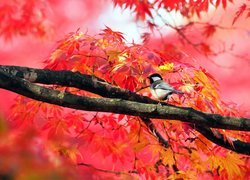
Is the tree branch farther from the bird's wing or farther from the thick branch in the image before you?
the bird's wing

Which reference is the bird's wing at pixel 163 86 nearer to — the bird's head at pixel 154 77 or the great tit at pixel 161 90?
the great tit at pixel 161 90

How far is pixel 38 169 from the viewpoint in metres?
1.03

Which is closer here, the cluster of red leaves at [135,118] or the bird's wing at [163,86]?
the bird's wing at [163,86]

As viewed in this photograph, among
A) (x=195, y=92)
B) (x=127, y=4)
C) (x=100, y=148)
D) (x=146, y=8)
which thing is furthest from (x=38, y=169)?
(x=146, y=8)

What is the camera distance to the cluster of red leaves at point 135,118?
3.03 meters

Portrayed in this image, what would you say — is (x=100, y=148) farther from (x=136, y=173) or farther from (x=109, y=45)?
(x=109, y=45)

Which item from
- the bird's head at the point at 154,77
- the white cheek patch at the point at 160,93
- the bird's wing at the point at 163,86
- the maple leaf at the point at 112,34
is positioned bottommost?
the white cheek patch at the point at 160,93

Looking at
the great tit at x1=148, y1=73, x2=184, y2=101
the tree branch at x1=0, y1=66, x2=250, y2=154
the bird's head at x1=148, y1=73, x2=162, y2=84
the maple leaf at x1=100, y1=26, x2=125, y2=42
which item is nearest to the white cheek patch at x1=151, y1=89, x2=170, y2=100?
the great tit at x1=148, y1=73, x2=184, y2=101

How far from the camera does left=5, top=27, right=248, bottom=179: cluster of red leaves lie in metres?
3.03

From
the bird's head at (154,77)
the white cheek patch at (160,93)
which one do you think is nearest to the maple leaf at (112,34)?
the bird's head at (154,77)

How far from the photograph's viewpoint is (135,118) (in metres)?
3.32

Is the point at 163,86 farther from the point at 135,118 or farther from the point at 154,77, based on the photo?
the point at 135,118

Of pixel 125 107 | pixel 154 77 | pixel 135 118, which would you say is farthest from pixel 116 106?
pixel 135 118

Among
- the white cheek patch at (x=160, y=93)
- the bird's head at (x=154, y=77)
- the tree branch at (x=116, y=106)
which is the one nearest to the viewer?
the tree branch at (x=116, y=106)
